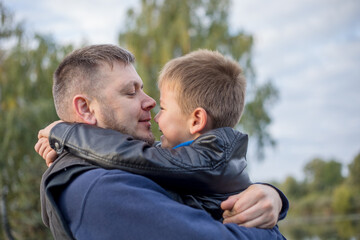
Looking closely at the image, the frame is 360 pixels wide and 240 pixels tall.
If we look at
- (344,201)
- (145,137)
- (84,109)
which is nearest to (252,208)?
(145,137)

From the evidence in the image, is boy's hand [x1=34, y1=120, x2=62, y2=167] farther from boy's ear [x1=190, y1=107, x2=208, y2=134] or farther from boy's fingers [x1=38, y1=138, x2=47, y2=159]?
boy's ear [x1=190, y1=107, x2=208, y2=134]

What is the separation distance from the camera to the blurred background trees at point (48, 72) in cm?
830

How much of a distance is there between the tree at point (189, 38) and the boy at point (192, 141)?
8250 mm

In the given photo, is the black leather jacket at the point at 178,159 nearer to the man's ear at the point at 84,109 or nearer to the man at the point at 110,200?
the man at the point at 110,200

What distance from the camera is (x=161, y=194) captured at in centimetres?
135

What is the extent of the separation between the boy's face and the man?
205mm

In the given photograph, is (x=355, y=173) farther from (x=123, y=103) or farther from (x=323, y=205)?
(x=123, y=103)

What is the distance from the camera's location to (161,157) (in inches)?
56.0

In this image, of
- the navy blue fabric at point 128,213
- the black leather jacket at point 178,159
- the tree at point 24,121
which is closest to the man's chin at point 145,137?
the black leather jacket at point 178,159

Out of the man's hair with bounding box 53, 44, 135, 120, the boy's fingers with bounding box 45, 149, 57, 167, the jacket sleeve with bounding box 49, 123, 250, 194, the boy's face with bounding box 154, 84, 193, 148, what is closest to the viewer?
the jacket sleeve with bounding box 49, 123, 250, 194

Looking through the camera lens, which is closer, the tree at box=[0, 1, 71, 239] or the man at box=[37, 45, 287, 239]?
the man at box=[37, 45, 287, 239]

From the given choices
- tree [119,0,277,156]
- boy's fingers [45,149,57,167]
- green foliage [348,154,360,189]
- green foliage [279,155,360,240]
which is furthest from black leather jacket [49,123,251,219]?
green foliage [348,154,360,189]

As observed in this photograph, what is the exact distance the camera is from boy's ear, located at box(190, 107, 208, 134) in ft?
5.94

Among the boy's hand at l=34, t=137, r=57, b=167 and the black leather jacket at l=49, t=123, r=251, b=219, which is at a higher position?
the black leather jacket at l=49, t=123, r=251, b=219
